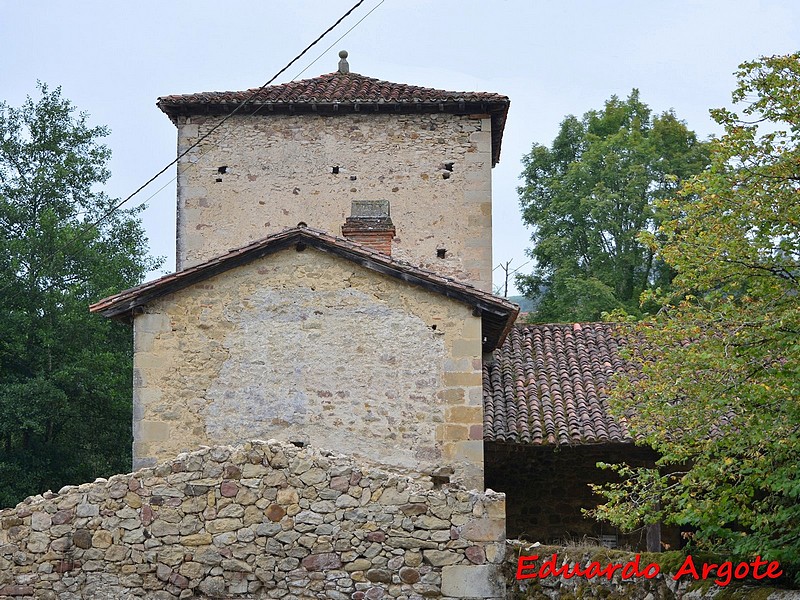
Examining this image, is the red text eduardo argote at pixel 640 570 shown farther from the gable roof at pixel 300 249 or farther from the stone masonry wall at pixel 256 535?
the gable roof at pixel 300 249

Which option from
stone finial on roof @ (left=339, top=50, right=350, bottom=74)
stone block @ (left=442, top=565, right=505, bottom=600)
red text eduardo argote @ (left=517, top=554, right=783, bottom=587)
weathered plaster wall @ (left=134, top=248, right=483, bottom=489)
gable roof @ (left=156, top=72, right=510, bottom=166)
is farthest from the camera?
stone finial on roof @ (left=339, top=50, right=350, bottom=74)

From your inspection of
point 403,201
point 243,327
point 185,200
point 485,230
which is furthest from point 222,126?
point 243,327

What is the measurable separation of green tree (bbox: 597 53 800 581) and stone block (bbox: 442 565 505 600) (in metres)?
1.44

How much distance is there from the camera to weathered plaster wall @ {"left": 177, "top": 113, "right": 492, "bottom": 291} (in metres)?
18.0

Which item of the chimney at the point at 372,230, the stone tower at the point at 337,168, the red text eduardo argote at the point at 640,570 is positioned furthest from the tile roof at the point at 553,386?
the red text eduardo argote at the point at 640,570

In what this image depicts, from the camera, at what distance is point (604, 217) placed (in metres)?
26.3

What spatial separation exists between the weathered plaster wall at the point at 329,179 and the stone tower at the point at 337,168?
2 cm

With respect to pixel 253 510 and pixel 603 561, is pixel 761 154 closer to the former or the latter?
pixel 603 561

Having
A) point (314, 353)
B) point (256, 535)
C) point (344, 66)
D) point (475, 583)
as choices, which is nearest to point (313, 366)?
point (314, 353)

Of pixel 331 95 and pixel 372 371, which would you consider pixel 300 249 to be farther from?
pixel 331 95

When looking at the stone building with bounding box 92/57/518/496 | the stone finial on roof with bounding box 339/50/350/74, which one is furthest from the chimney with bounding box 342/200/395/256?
the stone finial on roof with bounding box 339/50/350/74

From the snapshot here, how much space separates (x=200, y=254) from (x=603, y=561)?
1052cm

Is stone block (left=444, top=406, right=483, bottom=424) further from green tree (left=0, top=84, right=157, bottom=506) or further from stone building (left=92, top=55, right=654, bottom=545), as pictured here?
green tree (left=0, top=84, right=157, bottom=506)

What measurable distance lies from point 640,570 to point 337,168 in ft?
35.2
